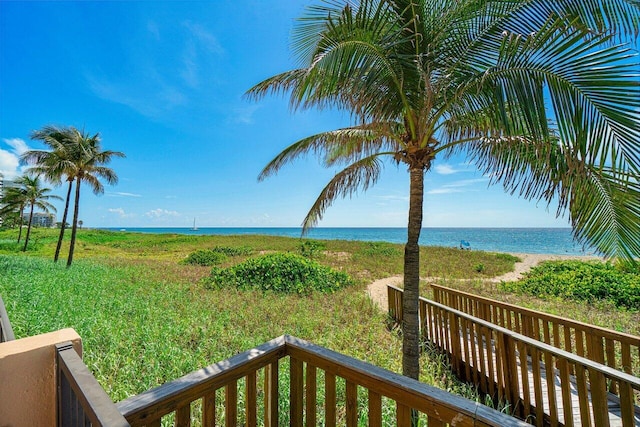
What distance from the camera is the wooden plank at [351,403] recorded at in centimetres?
143

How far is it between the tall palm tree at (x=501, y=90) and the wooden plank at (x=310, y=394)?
5.75 ft

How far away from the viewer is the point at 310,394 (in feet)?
5.27

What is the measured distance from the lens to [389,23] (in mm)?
2729

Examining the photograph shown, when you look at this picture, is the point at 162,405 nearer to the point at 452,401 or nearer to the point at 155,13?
the point at 452,401

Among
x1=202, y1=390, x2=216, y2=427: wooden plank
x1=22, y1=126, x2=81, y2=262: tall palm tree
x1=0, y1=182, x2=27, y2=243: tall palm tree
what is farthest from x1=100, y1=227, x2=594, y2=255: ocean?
x1=0, y1=182, x2=27, y2=243: tall palm tree

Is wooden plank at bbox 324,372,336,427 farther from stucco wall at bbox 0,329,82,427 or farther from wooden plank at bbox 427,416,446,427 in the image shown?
stucco wall at bbox 0,329,82,427

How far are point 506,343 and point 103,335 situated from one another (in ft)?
18.8

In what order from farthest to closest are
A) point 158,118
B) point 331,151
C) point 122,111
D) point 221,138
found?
1. point 221,138
2. point 158,118
3. point 122,111
4. point 331,151

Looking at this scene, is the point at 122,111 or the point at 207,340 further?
the point at 122,111

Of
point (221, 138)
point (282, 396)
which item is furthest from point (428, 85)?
point (221, 138)

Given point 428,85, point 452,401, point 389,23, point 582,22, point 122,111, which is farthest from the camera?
point 122,111

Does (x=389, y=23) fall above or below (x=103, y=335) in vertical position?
above

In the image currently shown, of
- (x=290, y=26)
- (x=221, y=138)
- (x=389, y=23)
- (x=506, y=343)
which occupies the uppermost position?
(x=221, y=138)

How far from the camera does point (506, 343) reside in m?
3.00
